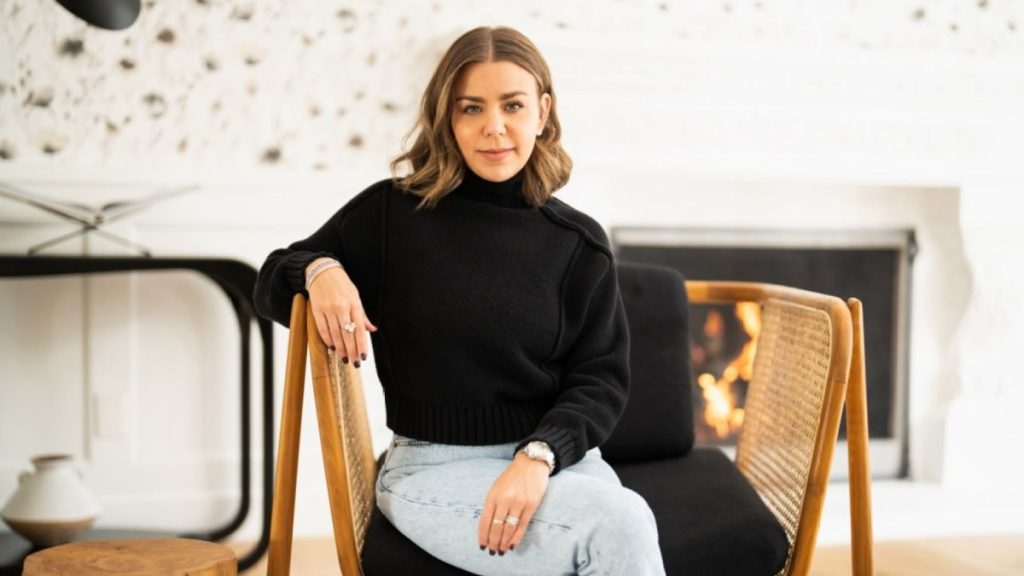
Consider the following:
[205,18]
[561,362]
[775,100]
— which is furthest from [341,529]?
[775,100]

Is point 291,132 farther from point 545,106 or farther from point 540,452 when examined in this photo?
point 540,452

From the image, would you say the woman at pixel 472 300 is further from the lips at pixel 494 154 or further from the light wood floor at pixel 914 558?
the light wood floor at pixel 914 558

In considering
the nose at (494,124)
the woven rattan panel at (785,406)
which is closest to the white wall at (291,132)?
the woven rattan panel at (785,406)

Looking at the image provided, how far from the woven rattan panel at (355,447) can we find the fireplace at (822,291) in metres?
1.49

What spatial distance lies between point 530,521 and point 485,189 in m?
0.47

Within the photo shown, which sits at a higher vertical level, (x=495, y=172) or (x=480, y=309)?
(x=495, y=172)

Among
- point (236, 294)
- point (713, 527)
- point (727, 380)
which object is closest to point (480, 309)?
point (713, 527)

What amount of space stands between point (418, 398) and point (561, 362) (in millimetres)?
211

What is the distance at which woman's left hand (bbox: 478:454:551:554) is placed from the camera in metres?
1.13

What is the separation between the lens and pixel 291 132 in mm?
2402

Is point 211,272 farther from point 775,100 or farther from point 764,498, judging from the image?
point 775,100

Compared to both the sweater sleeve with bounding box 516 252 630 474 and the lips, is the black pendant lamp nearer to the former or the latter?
the lips

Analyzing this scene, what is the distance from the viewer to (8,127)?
89.7 inches

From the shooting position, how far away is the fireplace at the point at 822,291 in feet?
9.43
